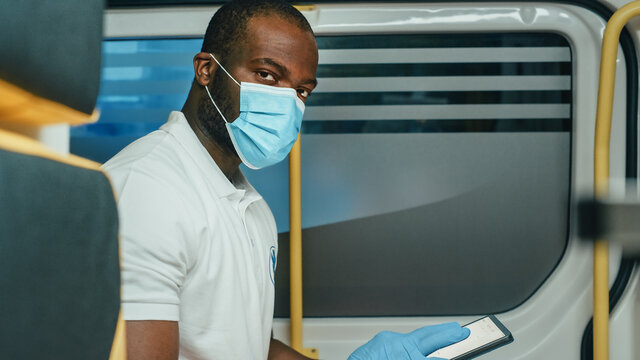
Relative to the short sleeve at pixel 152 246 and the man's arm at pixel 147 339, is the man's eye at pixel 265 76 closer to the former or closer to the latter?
the short sleeve at pixel 152 246

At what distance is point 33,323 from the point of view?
0.34 m

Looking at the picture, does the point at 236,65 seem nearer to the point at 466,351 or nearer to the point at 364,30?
the point at 364,30

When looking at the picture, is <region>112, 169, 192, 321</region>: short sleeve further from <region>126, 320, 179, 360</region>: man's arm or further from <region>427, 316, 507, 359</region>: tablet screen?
<region>427, 316, 507, 359</region>: tablet screen

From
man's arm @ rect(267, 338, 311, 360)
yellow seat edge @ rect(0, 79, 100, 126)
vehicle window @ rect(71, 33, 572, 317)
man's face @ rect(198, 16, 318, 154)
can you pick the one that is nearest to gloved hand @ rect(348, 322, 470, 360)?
man's arm @ rect(267, 338, 311, 360)

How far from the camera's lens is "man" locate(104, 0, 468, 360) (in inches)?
37.6

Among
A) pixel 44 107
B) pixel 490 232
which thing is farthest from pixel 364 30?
pixel 44 107

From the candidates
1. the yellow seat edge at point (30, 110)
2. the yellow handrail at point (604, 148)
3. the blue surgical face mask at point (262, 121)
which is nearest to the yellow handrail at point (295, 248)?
the blue surgical face mask at point (262, 121)

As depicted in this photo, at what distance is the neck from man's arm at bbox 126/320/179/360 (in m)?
0.51

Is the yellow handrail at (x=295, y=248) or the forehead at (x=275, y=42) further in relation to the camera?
the yellow handrail at (x=295, y=248)

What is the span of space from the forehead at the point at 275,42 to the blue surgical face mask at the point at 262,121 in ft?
0.24

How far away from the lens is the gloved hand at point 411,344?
1383 mm

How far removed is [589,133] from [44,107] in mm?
1811

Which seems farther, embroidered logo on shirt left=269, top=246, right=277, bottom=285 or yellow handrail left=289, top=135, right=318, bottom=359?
yellow handrail left=289, top=135, right=318, bottom=359

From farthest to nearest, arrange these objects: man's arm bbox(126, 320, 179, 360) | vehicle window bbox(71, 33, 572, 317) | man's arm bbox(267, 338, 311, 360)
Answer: vehicle window bbox(71, 33, 572, 317)
man's arm bbox(267, 338, 311, 360)
man's arm bbox(126, 320, 179, 360)
